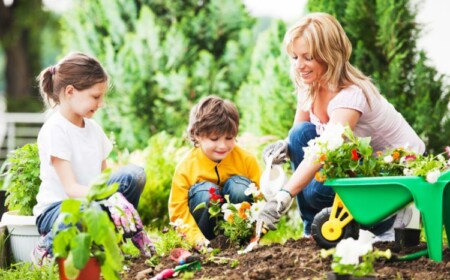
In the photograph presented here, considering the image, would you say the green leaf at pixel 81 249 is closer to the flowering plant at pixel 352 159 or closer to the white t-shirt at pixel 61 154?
the white t-shirt at pixel 61 154

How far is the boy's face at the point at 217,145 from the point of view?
13.2ft

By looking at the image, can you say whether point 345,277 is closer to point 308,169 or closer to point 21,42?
point 308,169

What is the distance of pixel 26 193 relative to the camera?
399 centimetres

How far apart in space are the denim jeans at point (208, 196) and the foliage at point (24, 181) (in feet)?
2.78

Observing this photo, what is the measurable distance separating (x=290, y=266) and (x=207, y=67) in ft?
16.3

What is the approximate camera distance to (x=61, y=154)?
138 inches

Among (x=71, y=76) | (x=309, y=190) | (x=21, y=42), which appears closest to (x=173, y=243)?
(x=309, y=190)

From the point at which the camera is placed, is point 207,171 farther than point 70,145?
Yes

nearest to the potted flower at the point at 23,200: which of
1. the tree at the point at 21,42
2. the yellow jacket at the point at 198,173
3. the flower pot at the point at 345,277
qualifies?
the yellow jacket at the point at 198,173

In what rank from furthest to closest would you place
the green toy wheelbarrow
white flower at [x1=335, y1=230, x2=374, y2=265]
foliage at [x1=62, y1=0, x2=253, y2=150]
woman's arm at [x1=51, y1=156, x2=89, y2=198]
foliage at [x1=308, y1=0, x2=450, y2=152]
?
1. foliage at [x1=62, y1=0, x2=253, y2=150]
2. foliage at [x1=308, y1=0, x2=450, y2=152]
3. woman's arm at [x1=51, y1=156, x2=89, y2=198]
4. the green toy wheelbarrow
5. white flower at [x1=335, y1=230, x2=374, y2=265]

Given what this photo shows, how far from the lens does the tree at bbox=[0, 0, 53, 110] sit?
1739 centimetres

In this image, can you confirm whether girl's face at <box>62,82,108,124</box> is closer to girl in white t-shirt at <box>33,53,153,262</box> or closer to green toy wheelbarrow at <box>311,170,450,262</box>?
girl in white t-shirt at <box>33,53,153,262</box>

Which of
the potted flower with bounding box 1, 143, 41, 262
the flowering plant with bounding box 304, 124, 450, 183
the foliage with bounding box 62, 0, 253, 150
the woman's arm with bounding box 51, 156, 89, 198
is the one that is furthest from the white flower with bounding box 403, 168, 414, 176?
the foliage with bounding box 62, 0, 253, 150

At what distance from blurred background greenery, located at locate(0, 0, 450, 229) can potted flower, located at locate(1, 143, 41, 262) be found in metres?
1.76
